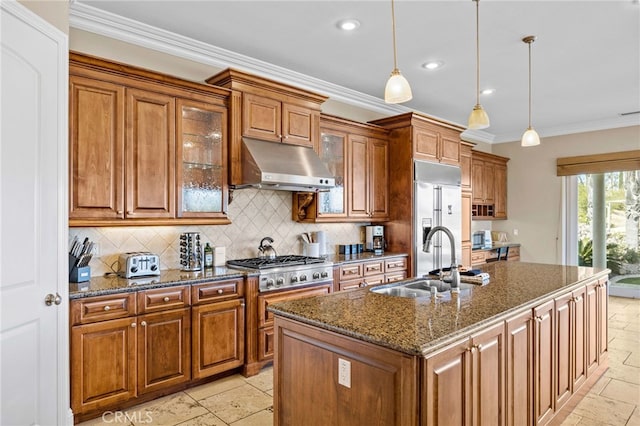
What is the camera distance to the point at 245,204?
4.04 m

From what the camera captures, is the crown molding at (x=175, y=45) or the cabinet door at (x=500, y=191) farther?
the cabinet door at (x=500, y=191)

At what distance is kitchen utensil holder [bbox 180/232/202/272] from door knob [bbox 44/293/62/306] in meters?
1.12

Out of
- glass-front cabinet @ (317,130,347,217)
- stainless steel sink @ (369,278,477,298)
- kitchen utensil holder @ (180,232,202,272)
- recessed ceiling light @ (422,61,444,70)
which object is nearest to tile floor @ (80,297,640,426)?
kitchen utensil holder @ (180,232,202,272)

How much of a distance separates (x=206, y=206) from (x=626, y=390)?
147 inches

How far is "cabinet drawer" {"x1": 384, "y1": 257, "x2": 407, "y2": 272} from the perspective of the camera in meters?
4.66

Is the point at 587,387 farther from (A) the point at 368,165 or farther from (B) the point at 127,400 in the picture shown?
(B) the point at 127,400

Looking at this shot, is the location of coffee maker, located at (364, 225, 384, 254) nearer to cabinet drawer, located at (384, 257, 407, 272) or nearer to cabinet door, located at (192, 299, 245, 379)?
cabinet drawer, located at (384, 257, 407, 272)

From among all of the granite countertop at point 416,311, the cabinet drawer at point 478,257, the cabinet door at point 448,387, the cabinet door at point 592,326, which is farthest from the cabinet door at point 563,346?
the cabinet drawer at point 478,257

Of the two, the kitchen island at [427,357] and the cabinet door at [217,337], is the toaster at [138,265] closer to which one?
the cabinet door at [217,337]

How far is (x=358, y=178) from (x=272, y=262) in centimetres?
160

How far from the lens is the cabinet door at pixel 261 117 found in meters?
3.62

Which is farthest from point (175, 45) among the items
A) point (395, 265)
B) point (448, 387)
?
point (448, 387)

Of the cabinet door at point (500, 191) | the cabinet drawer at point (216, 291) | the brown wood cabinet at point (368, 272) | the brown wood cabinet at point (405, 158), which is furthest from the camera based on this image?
the cabinet door at point (500, 191)

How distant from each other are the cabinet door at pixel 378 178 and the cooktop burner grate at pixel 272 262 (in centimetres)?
127
